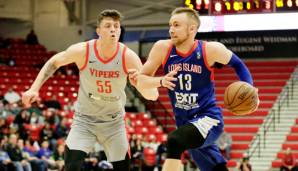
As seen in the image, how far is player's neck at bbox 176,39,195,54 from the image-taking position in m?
6.34

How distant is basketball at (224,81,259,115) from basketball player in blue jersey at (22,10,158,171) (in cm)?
100

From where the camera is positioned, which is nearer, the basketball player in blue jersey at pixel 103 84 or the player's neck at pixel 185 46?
the player's neck at pixel 185 46

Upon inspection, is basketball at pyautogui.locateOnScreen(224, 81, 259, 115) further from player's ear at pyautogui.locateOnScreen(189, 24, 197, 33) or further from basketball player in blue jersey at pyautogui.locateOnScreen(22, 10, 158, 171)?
basketball player in blue jersey at pyautogui.locateOnScreen(22, 10, 158, 171)

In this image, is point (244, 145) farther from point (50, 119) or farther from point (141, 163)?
point (50, 119)

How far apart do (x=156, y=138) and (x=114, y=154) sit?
13065mm

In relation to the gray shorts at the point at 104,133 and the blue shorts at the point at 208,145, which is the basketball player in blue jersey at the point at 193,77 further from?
the gray shorts at the point at 104,133

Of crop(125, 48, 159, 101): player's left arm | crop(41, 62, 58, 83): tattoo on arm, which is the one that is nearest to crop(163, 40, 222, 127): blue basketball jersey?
crop(125, 48, 159, 101): player's left arm

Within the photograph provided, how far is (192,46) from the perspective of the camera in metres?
6.35

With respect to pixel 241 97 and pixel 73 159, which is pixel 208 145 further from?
pixel 73 159

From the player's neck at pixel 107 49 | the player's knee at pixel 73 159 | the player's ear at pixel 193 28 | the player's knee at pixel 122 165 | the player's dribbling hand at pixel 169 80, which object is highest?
the player's ear at pixel 193 28

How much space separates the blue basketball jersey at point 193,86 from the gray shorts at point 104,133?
106 centimetres

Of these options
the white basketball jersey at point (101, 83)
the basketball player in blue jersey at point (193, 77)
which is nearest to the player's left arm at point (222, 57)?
the basketball player in blue jersey at point (193, 77)

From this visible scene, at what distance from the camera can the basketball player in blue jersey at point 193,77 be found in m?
6.23

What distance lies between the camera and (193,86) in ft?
20.5
